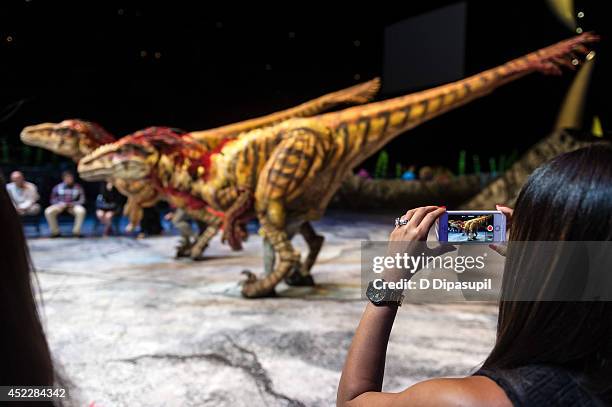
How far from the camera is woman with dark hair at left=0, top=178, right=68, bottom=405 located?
558mm

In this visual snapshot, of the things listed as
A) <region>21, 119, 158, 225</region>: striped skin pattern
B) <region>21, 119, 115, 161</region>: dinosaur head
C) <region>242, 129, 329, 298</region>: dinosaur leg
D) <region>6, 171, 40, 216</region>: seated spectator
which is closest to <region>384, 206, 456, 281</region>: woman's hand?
<region>242, 129, 329, 298</region>: dinosaur leg

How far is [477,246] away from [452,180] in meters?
9.67

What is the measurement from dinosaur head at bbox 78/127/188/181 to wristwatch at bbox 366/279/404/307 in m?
3.56

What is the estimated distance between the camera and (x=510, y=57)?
6602 millimetres

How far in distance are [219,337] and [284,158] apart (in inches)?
54.1

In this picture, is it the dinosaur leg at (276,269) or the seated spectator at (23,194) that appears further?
the seated spectator at (23,194)

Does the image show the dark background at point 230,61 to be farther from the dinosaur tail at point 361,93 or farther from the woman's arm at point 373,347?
the woman's arm at point 373,347

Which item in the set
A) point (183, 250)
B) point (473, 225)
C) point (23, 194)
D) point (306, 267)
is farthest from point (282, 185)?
point (23, 194)

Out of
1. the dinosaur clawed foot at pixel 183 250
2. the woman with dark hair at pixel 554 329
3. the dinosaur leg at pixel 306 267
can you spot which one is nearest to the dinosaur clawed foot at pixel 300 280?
the dinosaur leg at pixel 306 267

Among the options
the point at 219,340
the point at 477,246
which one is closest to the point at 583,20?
the point at 219,340

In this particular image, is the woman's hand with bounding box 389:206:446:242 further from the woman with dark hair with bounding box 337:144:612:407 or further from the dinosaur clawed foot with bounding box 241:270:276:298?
the dinosaur clawed foot with bounding box 241:270:276:298

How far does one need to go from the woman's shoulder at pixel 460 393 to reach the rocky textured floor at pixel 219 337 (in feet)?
4.87

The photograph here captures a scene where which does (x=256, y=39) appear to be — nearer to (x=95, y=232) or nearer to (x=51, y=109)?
(x=51, y=109)

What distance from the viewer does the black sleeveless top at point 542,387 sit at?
633mm
